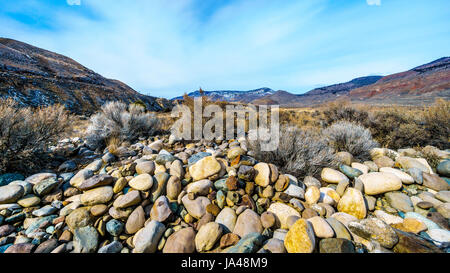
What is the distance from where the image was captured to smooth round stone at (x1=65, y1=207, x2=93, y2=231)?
1.84 meters

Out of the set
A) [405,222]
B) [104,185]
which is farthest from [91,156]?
[405,222]

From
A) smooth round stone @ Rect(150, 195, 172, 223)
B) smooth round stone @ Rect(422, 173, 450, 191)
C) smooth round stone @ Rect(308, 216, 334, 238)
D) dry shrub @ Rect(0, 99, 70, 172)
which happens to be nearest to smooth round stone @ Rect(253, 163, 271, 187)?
smooth round stone @ Rect(308, 216, 334, 238)

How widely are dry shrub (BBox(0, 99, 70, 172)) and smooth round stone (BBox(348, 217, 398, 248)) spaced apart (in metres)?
4.89

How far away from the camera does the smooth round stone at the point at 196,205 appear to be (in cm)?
201

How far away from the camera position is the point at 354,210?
205 centimetres

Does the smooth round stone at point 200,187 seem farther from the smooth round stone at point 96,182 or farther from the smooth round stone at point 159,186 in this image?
the smooth round stone at point 96,182

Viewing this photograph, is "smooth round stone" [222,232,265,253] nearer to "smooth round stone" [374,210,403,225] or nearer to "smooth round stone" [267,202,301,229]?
"smooth round stone" [267,202,301,229]

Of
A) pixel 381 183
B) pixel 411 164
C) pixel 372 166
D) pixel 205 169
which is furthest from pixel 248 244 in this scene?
pixel 411 164

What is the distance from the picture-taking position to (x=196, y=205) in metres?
2.06

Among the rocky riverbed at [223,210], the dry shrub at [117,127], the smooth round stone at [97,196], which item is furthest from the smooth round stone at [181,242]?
the dry shrub at [117,127]
